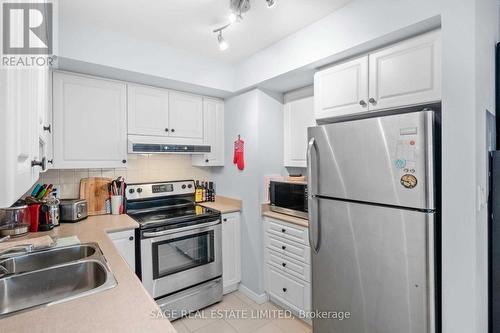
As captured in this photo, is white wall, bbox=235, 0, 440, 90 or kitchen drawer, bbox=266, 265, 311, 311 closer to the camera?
white wall, bbox=235, 0, 440, 90

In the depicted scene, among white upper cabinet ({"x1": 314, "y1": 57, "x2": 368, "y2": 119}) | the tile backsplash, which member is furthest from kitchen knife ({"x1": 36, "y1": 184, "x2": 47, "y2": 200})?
white upper cabinet ({"x1": 314, "y1": 57, "x2": 368, "y2": 119})

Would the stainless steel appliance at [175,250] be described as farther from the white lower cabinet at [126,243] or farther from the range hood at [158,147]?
the range hood at [158,147]

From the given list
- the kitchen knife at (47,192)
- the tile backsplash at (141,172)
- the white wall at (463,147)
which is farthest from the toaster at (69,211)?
the white wall at (463,147)

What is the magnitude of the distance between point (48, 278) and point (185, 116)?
1.87 m

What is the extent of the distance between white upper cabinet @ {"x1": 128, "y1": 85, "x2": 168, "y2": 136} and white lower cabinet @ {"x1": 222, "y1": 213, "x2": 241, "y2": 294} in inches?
43.4

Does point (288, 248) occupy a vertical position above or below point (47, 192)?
below

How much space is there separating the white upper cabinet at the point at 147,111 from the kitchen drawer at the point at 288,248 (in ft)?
4.80

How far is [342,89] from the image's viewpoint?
75.5 inches

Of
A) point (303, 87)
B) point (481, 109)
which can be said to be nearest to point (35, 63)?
point (481, 109)

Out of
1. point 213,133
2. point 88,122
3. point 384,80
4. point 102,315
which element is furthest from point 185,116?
point 102,315

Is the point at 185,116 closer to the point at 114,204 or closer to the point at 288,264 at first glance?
the point at 114,204

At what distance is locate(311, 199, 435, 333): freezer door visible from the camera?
1.40 meters

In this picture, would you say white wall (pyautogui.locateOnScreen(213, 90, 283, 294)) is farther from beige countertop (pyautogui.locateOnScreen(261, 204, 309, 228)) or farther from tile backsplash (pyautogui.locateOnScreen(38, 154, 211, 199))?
tile backsplash (pyautogui.locateOnScreen(38, 154, 211, 199))

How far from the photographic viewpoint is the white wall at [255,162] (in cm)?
264
